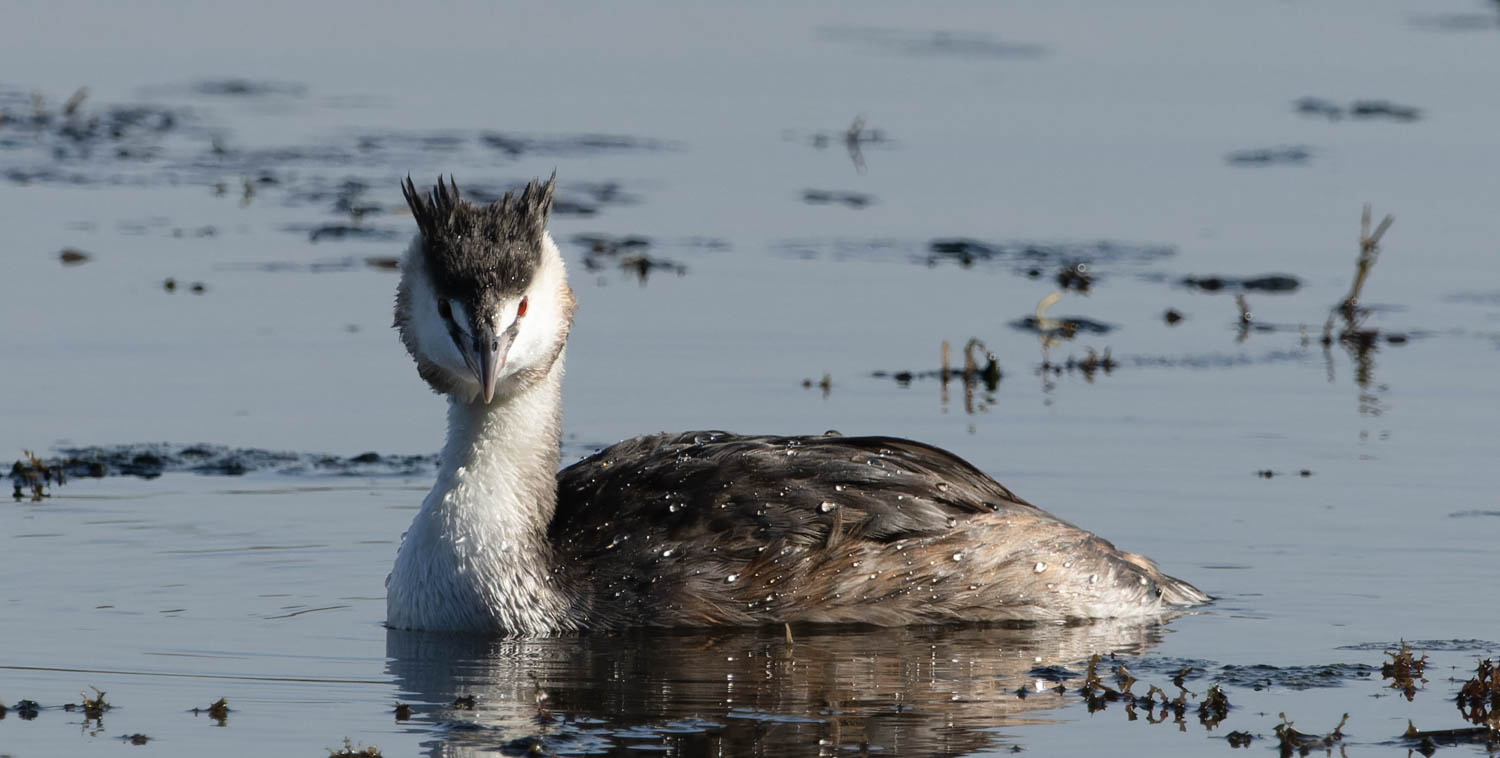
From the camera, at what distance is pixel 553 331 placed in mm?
10375

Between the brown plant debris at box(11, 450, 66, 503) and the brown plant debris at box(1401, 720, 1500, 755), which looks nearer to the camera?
the brown plant debris at box(1401, 720, 1500, 755)

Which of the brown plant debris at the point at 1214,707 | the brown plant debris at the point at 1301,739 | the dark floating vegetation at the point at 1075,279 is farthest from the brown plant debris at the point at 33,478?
the dark floating vegetation at the point at 1075,279

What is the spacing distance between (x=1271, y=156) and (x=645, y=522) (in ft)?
37.3

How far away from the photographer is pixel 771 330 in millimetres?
15375

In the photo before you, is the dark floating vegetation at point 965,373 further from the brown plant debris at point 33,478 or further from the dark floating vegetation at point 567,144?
the dark floating vegetation at point 567,144

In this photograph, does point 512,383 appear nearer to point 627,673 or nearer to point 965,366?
point 627,673

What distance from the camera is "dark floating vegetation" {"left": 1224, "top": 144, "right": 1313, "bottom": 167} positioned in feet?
66.6

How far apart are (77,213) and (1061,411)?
7949 millimetres

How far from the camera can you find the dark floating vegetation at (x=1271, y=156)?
66.6 feet

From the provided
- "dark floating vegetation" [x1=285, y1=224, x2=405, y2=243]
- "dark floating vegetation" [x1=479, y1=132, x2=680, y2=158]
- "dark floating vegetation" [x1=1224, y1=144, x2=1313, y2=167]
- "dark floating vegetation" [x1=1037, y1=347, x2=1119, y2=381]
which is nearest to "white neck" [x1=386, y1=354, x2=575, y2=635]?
"dark floating vegetation" [x1=1037, y1=347, x2=1119, y2=381]

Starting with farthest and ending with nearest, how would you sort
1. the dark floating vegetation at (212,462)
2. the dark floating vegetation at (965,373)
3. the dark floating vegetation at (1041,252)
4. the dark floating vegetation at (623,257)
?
1. the dark floating vegetation at (1041,252)
2. the dark floating vegetation at (623,257)
3. the dark floating vegetation at (965,373)
4. the dark floating vegetation at (212,462)

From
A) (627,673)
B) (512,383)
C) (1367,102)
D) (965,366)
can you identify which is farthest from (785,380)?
(1367,102)

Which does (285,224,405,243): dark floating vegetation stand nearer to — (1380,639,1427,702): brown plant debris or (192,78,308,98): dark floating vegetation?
(192,78,308,98): dark floating vegetation

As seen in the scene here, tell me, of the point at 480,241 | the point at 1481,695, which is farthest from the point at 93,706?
the point at 1481,695
